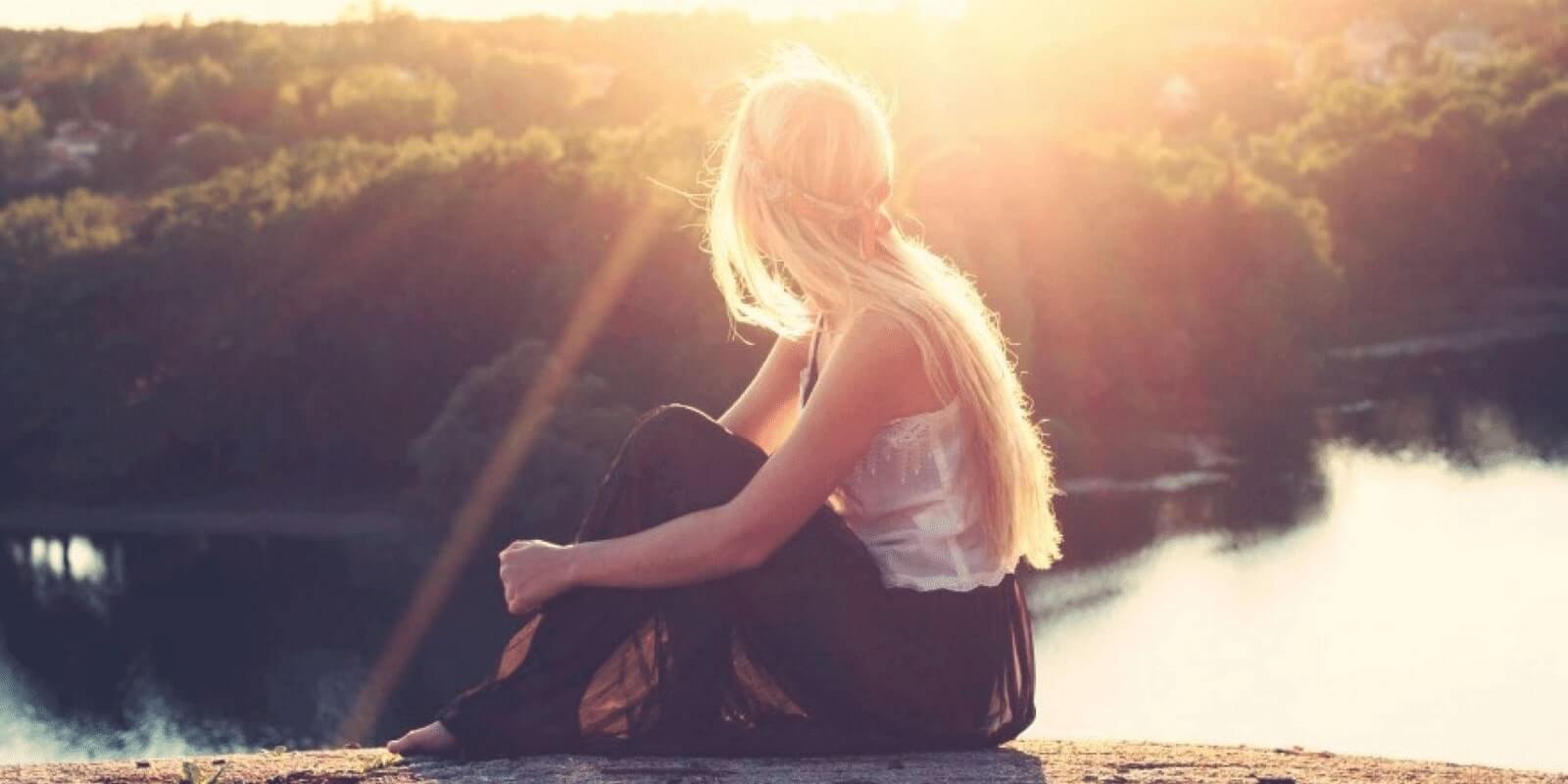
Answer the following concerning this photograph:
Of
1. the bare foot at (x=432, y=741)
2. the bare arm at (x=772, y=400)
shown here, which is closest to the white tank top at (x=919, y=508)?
the bare arm at (x=772, y=400)

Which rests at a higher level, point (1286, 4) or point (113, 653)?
point (1286, 4)

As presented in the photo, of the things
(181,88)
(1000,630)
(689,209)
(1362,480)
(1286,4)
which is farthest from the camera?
(1286,4)

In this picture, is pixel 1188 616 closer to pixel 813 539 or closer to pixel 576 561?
pixel 813 539

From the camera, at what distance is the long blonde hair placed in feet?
11.6

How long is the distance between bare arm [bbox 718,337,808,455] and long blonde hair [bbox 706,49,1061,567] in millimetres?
413

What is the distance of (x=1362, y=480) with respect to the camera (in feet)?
100

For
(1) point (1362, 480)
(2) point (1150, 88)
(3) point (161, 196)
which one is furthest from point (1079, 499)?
(2) point (1150, 88)

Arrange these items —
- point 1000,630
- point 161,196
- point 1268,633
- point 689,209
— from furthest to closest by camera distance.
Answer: point 161,196 → point 689,209 → point 1268,633 → point 1000,630

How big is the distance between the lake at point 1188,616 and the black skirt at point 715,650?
1425 cm

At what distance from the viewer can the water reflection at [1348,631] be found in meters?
20.1

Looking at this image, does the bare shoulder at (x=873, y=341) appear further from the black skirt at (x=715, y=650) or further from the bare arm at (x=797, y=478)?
the black skirt at (x=715, y=650)

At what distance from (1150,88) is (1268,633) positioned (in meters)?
48.8

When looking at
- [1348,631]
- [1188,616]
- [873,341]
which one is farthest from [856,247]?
[1188,616]

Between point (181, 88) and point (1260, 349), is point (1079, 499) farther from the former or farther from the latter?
point (181, 88)
